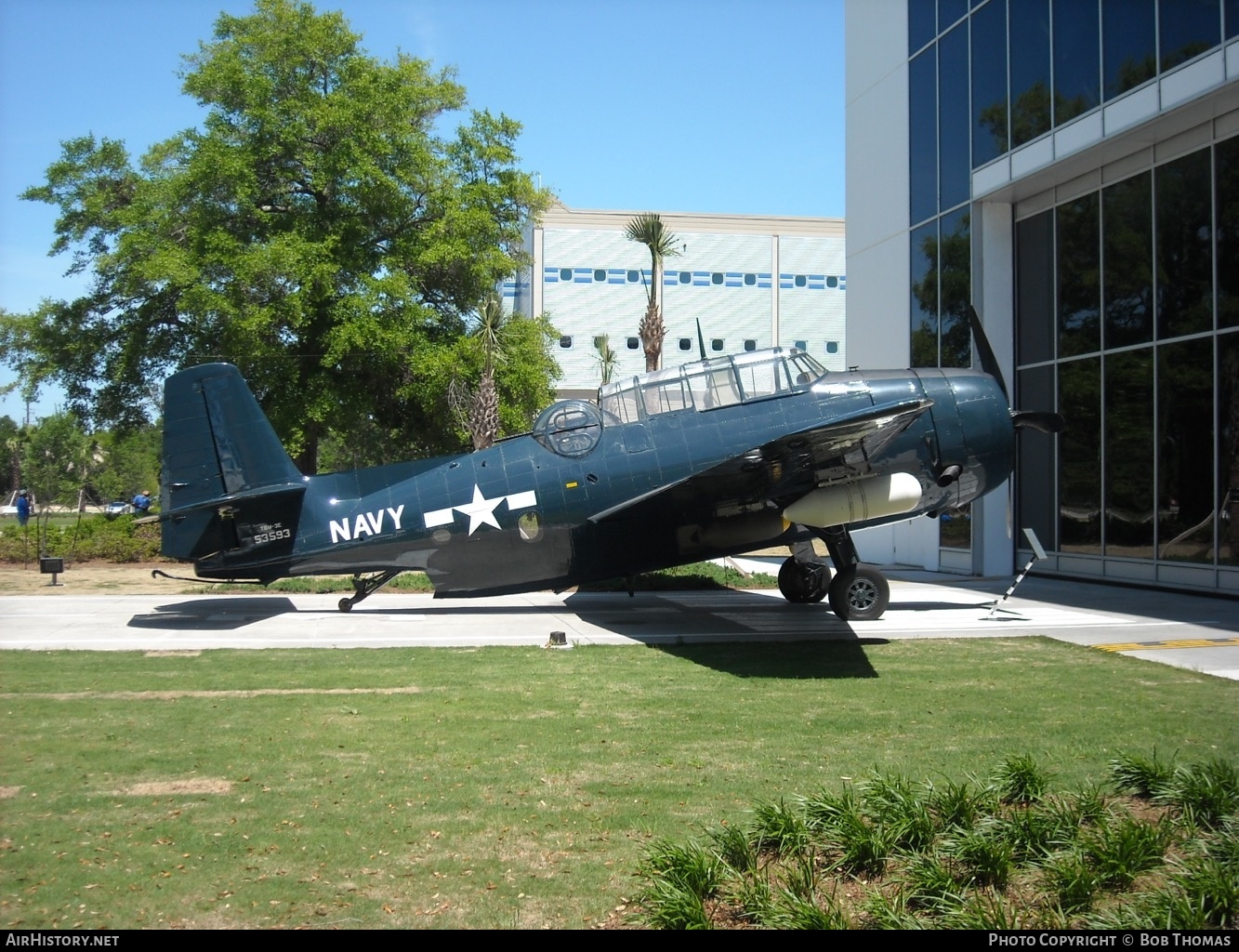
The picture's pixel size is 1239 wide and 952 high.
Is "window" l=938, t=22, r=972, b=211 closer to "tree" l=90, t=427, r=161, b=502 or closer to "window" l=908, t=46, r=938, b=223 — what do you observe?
"window" l=908, t=46, r=938, b=223

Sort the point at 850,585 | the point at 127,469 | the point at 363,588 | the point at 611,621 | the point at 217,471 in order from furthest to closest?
the point at 127,469
the point at 363,588
the point at 611,621
the point at 850,585
the point at 217,471

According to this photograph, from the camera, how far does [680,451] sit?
48.1 ft

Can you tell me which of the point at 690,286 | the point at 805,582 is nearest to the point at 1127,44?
the point at 805,582

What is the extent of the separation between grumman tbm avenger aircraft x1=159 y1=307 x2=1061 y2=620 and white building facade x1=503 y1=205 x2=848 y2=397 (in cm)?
3468

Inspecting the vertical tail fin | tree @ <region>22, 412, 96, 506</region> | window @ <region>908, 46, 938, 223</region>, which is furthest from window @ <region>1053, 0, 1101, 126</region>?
tree @ <region>22, 412, 96, 506</region>

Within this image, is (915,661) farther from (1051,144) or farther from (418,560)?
(1051,144)

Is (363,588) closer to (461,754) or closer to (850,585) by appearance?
(850,585)

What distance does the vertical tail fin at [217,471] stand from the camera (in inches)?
561

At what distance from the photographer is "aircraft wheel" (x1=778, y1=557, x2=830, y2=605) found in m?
17.0

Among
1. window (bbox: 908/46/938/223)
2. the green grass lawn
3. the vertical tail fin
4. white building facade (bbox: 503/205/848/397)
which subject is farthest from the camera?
white building facade (bbox: 503/205/848/397)

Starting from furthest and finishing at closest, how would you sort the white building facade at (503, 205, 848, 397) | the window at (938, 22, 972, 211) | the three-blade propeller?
the white building facade at (503, 205, 848, 397), the window at (938, 22, 972, 211), the three-blade propeller

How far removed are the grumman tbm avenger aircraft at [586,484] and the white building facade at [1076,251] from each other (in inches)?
116

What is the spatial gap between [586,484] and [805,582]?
4.87m

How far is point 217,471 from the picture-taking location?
14.3 metres
